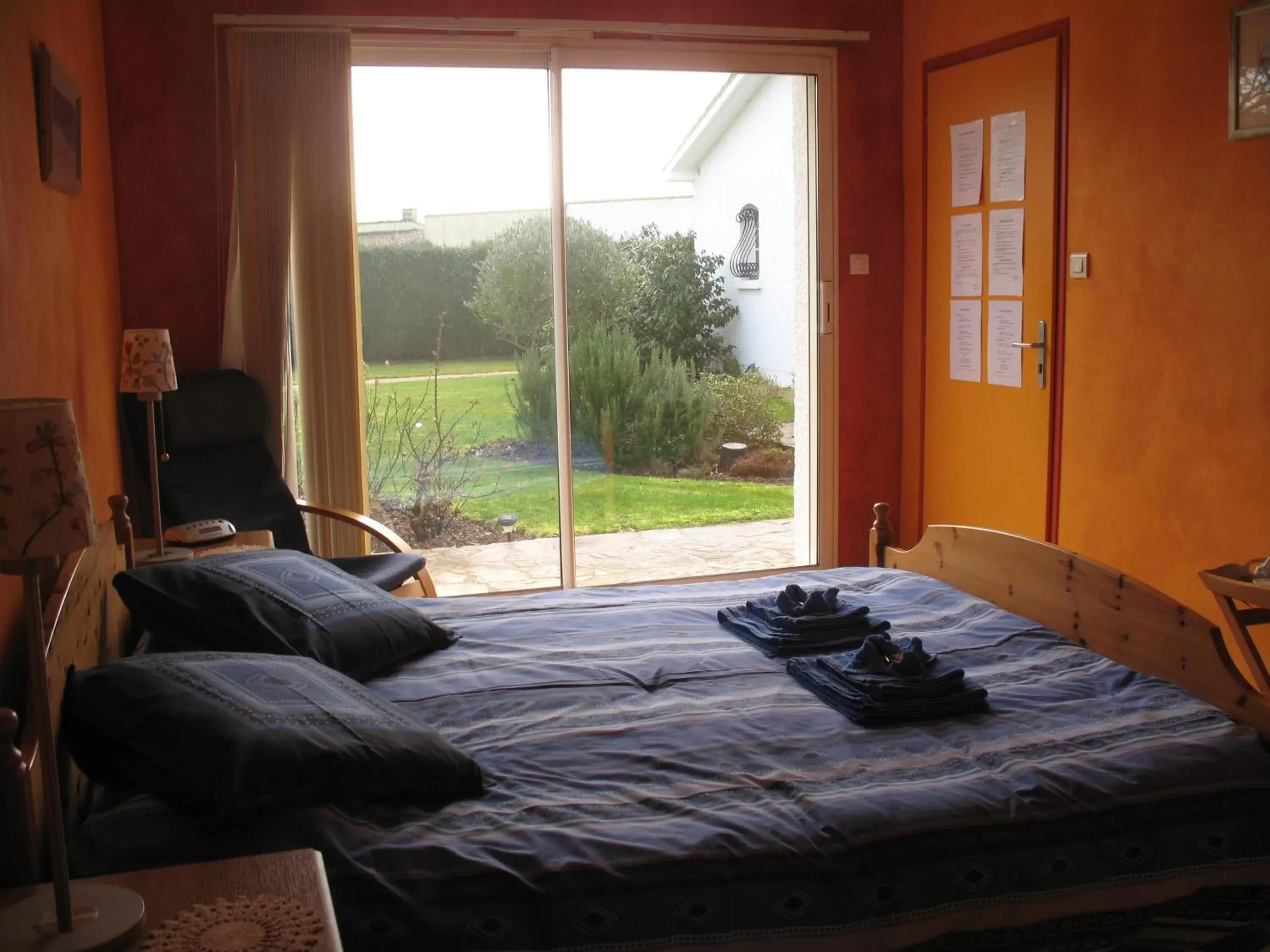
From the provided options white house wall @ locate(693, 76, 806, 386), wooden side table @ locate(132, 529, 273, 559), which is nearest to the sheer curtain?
wooden side table @ locate(132, 529, 273, 559)

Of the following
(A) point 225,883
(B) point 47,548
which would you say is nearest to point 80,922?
(A) point 225,883

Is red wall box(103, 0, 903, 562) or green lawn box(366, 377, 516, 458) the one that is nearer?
red wall box(103, 0, 903, 562)

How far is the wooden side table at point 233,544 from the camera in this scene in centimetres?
339

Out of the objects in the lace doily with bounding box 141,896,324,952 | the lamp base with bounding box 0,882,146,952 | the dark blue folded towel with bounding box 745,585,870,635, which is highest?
the lamp base with bounding box 0,882,146,952

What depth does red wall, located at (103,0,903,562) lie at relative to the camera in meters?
4.25

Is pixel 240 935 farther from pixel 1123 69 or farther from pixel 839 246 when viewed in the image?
pixel 839 246

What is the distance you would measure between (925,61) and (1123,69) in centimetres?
118

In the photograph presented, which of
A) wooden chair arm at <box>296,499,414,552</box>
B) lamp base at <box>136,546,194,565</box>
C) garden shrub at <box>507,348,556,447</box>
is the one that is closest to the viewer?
lamp base at <box>136,546,194,565</box>

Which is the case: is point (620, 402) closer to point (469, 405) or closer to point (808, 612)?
point (469, 405)

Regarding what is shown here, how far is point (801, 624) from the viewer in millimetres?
2676

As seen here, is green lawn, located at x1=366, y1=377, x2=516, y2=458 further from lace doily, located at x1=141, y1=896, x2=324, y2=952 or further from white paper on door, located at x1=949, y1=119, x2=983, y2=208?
lace doily, located at x1=141, y1=896, x2=324, y2=952

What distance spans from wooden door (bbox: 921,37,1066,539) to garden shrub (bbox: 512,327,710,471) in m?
1.02

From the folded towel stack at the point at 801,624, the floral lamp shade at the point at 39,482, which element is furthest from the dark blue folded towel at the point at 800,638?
the floral lamp shade at the point at 39,482

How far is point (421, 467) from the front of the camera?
474cm
